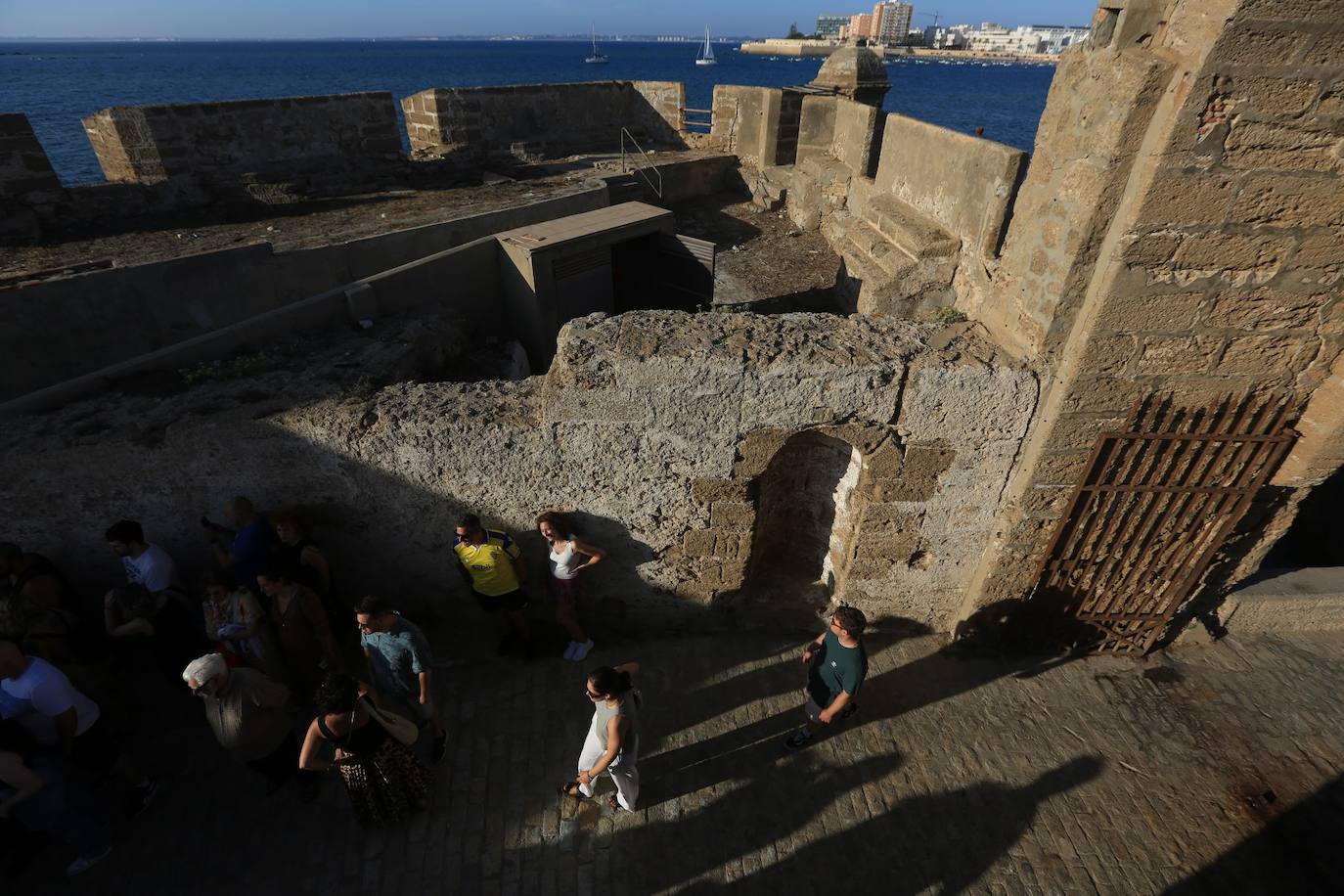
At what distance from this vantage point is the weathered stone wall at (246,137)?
1057 cm

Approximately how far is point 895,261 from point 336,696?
8.04 m

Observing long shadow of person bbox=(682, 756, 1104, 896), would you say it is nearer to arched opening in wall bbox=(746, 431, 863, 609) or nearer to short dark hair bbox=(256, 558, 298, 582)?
arched opening in wall bbox=(746, 431, 863, 609)

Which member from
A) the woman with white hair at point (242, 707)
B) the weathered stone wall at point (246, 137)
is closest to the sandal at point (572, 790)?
the woman with white hair at point (242, 707)

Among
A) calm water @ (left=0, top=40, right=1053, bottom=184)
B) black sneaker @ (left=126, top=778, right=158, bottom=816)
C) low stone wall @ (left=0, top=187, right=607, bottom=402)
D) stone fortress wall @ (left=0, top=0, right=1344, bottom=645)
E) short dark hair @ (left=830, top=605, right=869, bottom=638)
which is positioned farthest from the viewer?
calm water @ (left=0, top=40, right=1053, bottom=184)

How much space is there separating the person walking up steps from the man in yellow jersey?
45.0 inches

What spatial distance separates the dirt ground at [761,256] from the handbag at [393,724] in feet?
25.7

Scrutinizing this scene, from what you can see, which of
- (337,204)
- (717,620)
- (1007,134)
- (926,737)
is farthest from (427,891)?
(1007,134)

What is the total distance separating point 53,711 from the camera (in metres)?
3.65

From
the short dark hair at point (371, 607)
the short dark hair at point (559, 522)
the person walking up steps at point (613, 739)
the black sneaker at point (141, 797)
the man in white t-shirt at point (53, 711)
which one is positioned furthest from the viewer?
the short dark hair at point (559, 522)

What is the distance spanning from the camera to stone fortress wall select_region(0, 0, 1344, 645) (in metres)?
3.34

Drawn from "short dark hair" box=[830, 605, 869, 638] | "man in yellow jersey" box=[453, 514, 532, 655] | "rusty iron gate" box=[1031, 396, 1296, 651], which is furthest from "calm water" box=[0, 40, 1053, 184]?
"rusty iron gate" box=[1031, 396, 1296, 651]

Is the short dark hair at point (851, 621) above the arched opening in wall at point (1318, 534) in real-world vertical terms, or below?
above

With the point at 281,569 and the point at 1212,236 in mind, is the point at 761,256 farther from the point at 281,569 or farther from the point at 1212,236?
the point at 281,569

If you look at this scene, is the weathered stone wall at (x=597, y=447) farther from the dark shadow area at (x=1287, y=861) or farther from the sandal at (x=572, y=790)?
the dark shadow area at (x=1287, y=861)
